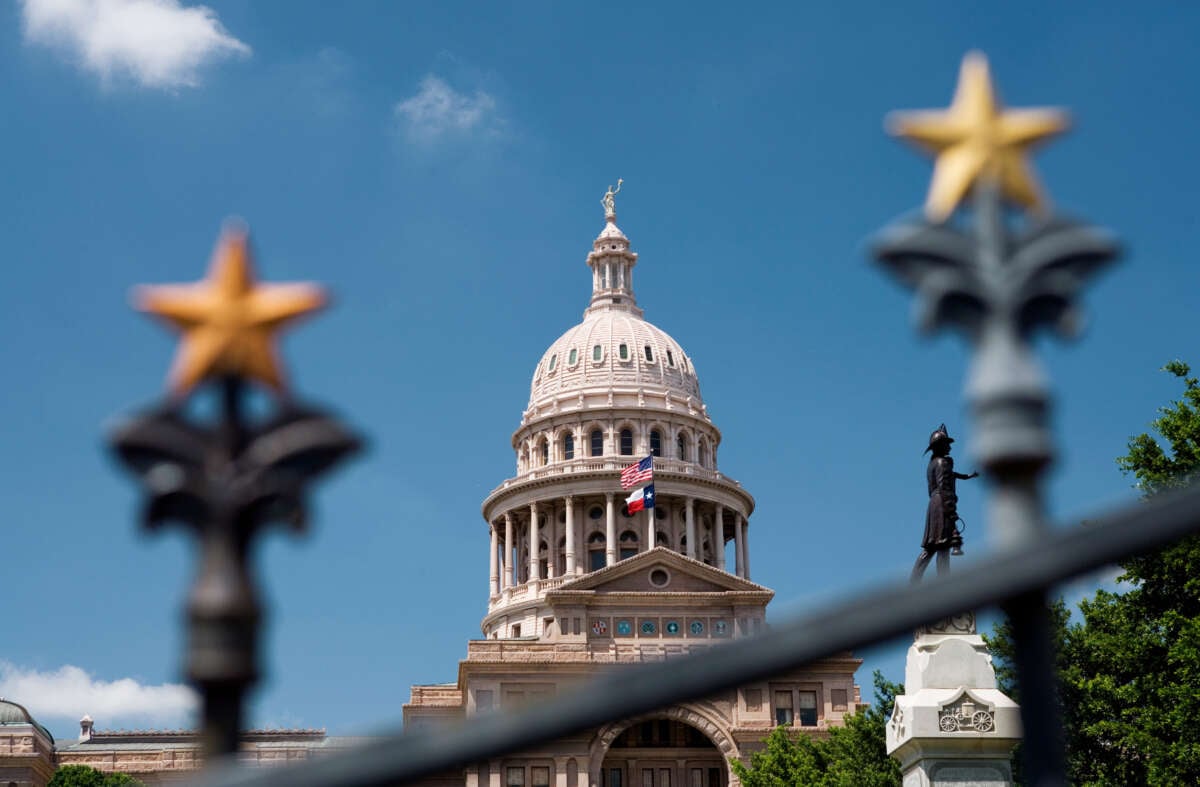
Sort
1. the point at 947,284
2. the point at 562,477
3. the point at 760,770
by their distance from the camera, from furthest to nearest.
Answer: the point at 562,477, the point at 760,770, the point at 947,284

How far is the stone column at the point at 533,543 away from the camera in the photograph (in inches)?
4892

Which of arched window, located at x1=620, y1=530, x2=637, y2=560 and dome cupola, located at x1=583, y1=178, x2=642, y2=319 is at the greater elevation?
dome cupola, located at x1=583, y1=178, x2=642, y2=319

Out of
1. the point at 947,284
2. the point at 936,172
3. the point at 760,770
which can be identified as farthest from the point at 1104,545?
the point at 760,770

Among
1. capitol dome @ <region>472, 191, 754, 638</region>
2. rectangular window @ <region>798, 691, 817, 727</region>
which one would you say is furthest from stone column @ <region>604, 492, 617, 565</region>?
rectangular window @ <region>798, 691, 817, 727</region>

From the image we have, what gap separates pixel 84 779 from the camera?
8800 centimetres

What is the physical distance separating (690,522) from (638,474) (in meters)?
9.67

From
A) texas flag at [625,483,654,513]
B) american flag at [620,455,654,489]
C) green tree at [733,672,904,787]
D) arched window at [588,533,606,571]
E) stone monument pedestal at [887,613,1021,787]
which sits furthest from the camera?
arched window at [588,533,606,571]

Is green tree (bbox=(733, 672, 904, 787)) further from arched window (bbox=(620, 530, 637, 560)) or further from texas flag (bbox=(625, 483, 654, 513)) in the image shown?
arched window (bbox=(620, 530, 637, 560))

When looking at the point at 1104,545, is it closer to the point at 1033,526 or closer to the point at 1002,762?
the point at 1033,526

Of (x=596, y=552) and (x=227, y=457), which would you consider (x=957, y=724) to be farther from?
(x=596, y=552)

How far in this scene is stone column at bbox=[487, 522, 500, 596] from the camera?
128375 millimetres

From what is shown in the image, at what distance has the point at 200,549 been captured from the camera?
3459mm

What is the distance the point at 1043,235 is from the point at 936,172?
325 millimetres

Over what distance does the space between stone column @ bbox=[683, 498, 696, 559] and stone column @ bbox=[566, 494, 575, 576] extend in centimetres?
945
